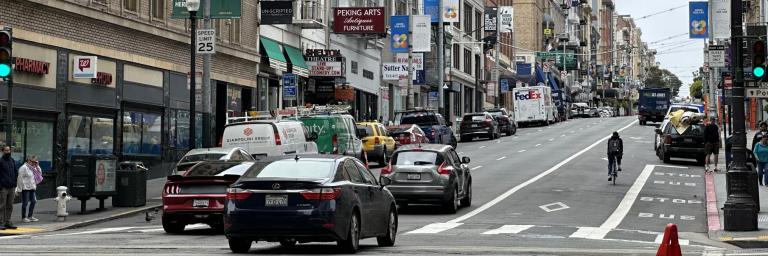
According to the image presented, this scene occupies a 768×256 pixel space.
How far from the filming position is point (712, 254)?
60.2 feet

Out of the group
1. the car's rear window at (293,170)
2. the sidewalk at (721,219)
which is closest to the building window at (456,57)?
the sidewalk at (721,219)

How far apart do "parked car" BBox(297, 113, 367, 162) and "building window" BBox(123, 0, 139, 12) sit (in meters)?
6.16

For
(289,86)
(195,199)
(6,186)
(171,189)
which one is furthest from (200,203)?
(289,86)

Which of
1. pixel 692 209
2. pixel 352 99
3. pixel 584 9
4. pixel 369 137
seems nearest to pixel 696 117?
pixel 369 137

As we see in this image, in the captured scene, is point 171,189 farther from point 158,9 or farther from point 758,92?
point 158,9

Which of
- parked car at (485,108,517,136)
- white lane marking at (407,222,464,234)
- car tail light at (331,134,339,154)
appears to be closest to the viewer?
white lane marking at (407,222,464,234)

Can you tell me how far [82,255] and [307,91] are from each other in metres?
42.2

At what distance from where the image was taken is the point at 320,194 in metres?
16.2

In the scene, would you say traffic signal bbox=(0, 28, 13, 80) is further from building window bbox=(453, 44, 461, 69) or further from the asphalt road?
building window bbox=(453, 44, 461, 69)

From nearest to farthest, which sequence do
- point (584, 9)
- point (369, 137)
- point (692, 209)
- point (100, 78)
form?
point (692, 209) → point (100, 78) → point (369, 137) → point (584, 9)

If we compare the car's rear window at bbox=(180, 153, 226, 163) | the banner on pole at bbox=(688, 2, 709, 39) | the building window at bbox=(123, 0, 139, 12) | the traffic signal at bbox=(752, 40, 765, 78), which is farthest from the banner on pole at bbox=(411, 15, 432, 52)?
the traffic signal at bbox=(752, 40, 765, 78)

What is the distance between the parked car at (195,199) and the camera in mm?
21891

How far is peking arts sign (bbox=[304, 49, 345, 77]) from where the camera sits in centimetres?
5744

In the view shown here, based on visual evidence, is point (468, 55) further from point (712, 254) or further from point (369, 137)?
point (712, 254)
